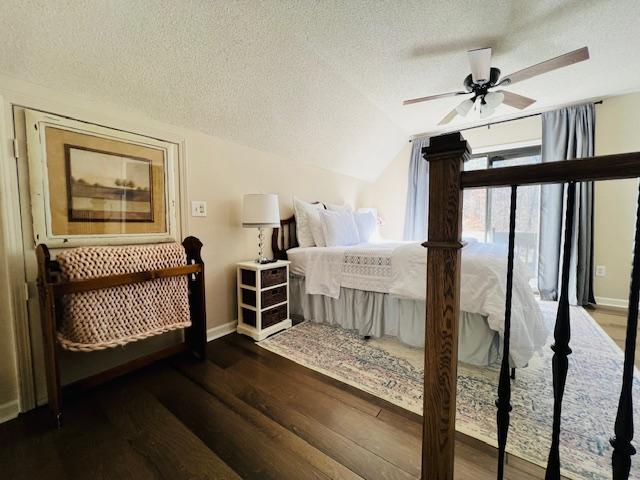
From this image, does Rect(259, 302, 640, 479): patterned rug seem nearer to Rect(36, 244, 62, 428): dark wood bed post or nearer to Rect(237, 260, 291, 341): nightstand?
Rect(237, 260, 291, 341): nightstand

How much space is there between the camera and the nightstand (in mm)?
2156

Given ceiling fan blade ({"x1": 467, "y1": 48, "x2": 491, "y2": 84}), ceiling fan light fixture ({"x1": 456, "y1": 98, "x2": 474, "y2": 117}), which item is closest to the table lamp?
ceiling fan blade ({"x1": 467, "y1": 48, "x2": 491, "y2": 84})

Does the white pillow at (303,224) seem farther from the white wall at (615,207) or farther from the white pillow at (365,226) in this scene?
the white wall at (615,207)

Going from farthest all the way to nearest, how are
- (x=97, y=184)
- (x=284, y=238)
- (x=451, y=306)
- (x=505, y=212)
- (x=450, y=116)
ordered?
(x=505, y=212) < (x=284, y=238) < (x=450, y=116) < (x=97, y=184) < (x=451, y=306)

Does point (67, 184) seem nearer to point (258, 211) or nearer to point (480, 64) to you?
point (258, 211)

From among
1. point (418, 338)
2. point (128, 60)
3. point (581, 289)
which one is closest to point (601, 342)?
point (581, 289)

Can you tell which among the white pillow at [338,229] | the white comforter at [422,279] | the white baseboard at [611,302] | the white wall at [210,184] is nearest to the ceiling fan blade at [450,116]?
the white comforter at [422,279]

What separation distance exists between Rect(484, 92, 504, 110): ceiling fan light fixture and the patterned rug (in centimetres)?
207

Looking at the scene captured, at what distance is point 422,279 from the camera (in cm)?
186

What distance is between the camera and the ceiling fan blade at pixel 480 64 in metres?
1.74

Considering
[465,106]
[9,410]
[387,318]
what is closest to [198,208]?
[9,410]

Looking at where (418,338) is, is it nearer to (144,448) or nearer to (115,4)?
(144,448)

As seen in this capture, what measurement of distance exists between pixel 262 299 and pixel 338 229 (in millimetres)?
1086

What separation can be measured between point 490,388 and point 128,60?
9.35 ft
